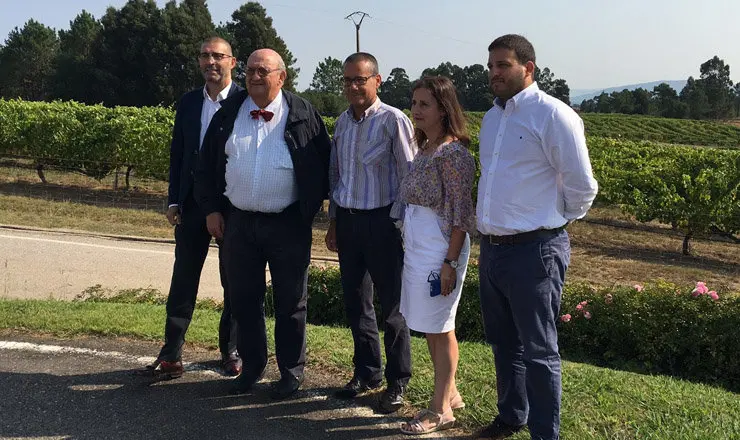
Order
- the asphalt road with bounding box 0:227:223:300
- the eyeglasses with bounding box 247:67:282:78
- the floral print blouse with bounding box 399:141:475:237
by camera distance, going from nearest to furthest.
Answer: the floral print blouse with bounding box 399:141:475:237 < the eyeglasses with bounding box 247:67:282:78 < the asphalt road with bounding box 0:227:223:300

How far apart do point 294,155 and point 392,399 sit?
145 cm

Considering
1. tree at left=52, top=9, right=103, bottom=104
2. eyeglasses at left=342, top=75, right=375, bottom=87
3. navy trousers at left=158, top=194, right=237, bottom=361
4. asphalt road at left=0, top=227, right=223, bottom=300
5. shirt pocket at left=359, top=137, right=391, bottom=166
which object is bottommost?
asphalt road at left=0, top=227, right=223, bottom=300

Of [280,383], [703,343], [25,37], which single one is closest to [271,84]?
[280,383]

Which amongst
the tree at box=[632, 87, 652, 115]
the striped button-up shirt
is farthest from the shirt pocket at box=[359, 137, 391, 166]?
the tree at box=[632, 87, 652, 115]

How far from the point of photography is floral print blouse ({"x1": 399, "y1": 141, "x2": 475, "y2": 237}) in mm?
3361

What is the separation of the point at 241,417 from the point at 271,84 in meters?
1.82

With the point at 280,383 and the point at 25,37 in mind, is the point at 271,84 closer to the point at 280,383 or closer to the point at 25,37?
the point at 280,383

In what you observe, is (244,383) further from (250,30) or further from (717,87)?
(717,87)

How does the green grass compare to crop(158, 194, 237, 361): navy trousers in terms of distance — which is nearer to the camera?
the green grass

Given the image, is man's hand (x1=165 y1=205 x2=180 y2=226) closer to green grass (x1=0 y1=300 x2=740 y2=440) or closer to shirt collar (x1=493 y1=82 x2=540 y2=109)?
green grass (x1=0 y1=300 x2=740 y2=440)

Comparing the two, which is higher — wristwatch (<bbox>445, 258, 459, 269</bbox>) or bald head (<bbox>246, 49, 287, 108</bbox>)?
bald head (<bbox>246, 49, 287, 108</bbox>)

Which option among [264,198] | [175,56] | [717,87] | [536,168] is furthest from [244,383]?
[717,87]

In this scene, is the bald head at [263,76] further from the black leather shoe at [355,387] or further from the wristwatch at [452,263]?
the black leather shoe at [355,387]

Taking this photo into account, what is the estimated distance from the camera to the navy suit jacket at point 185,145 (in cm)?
422
